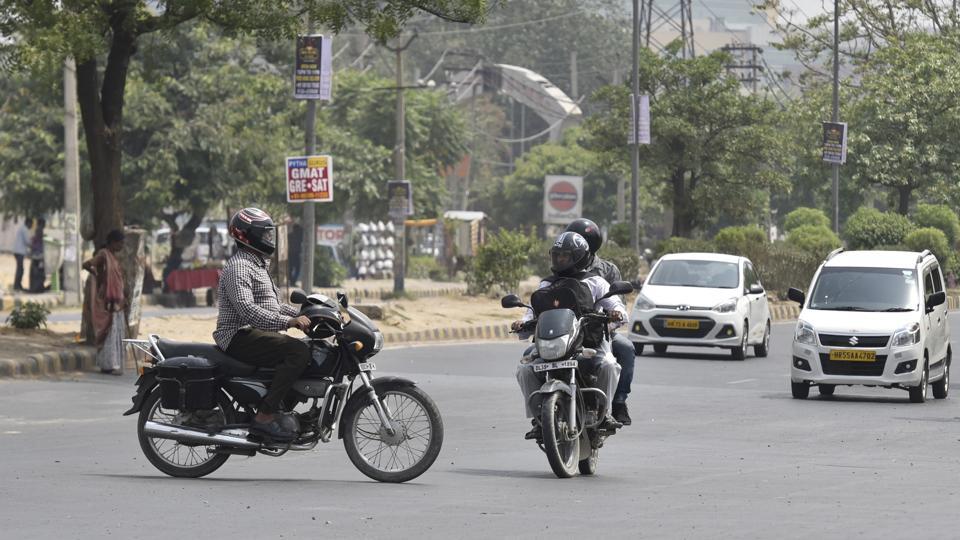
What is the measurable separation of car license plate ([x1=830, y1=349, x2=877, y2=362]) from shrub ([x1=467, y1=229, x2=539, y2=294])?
58.6ft

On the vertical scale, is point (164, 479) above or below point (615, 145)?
below

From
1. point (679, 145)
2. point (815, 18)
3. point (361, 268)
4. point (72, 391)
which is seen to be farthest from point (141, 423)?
point (815, 18)

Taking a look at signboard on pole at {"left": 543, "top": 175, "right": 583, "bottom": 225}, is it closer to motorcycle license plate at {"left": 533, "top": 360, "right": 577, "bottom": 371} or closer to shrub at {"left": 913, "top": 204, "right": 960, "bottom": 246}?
shrub at {"left": 913, "top": 204, "right": 960, "bottom": 246}

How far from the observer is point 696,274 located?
94.1ft

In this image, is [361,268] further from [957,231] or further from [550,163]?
[550,163]

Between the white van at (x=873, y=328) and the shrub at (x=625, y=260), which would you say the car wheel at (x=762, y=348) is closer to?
the white van at (x=873, y=328)

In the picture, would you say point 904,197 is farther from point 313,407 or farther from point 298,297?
point 298,297

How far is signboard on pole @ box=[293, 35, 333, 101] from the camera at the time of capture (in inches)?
1068

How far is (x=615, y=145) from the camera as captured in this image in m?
49.7

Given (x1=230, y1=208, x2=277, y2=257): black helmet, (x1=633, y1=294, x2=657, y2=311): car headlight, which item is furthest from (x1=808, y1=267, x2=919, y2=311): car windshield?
(x1=230, y1=208, x2=277, y2=257): black helmet

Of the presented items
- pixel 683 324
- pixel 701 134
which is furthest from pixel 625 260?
pixel 683 324

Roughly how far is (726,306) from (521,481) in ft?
51.7

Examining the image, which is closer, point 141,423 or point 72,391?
point 141,423

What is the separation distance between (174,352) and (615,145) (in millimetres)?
38532
